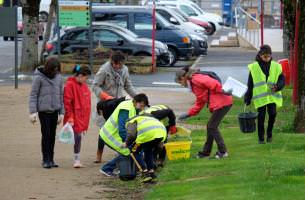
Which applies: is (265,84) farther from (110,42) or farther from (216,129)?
(110,42)

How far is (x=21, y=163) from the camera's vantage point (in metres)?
13.9

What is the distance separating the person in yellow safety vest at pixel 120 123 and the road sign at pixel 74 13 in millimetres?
17961

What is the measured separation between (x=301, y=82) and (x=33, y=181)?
196 inches

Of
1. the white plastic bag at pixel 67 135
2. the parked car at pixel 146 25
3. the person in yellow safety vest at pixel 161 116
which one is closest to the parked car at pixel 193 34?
the parked car at pixel 146 25

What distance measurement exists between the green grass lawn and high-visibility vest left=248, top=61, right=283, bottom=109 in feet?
2.13

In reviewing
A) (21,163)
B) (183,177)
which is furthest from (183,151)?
(21,163)

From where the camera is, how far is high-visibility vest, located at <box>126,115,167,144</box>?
1185 centimetres

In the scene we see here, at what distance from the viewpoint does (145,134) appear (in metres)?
11.9

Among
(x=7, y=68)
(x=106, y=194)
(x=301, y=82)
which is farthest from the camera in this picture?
(x=7, y=68)

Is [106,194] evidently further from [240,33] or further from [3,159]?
[240,33]

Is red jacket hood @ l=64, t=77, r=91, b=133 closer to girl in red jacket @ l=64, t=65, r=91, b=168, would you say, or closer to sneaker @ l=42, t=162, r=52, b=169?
girl in red jacket @ l=64, t=65, r=91, b=168

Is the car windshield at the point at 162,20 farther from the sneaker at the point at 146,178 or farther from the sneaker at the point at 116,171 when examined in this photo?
the sneaker at the point at 146,178

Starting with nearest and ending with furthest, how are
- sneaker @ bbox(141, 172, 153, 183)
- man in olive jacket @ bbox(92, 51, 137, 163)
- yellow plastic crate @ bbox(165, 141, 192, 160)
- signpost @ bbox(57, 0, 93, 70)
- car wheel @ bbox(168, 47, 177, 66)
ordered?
sneaker @ bbox(141, 172, 153, 183) < yellow plastic crate @ bbox(165, 141, 192, 160) < man in olive jacket @ bbox(92, 51, 137, 163) < signpost @ bbox(57, 0, 93, 70) < car wheel @ bbox(168, 47, 177, 66)

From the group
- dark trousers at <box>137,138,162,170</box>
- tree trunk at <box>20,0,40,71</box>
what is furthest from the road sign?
dark trousers at <box>137,138,162,170</box>
